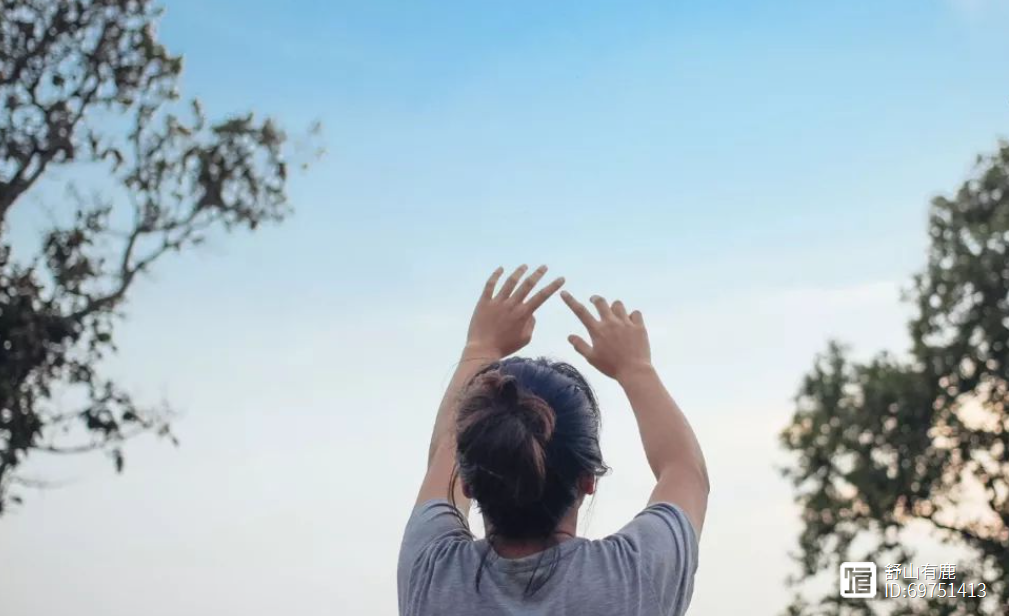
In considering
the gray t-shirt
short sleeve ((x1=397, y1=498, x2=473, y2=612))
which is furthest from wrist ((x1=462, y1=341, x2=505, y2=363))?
the gray t-shirt

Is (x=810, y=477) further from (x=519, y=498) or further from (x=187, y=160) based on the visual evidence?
(x=519, y=498)

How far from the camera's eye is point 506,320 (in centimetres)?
269

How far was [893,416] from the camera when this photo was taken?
1838cm

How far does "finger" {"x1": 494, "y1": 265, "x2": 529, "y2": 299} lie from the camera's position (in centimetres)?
274

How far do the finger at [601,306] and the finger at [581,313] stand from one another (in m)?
0.02

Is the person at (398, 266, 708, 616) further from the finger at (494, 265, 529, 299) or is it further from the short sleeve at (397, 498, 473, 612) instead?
the finger at (494, 265, 529, 299)

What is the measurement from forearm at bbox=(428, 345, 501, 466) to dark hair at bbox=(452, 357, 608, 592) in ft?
0.85

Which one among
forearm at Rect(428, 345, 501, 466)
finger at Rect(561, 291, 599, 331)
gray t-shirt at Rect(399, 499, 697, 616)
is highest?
finger at Rect(561, 291, 599, 331)

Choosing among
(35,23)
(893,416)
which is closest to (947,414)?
(893,416)

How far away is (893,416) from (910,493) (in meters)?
1.29

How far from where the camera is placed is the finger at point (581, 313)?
2.54 meters
